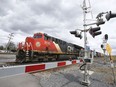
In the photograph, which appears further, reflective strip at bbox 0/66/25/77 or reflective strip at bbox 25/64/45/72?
reflective strip at bbox 25/64/45/72

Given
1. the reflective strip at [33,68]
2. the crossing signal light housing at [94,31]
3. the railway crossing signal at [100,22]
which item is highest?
the railway crossing signal at [100,22]

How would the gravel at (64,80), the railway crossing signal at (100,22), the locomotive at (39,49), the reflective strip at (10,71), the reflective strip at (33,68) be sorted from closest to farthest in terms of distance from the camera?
the reflective strip at (10,71) → the reflective strip at (33,68) → the gravel at (64,80) → the railway crossing signal at (100,22) → the locomotive at (39,49)

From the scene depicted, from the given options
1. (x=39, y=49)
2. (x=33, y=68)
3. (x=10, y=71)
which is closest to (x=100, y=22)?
(x=33, y=68)

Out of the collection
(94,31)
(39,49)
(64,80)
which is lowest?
(64,80)

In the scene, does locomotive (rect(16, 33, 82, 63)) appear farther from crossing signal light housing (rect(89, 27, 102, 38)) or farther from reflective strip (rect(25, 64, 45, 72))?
reflective strip (rect(25, 64, 45, 72))

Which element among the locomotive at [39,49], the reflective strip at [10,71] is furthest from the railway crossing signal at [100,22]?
the locomotive at [39,49]

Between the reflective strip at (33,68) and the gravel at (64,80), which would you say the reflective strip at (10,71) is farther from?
the gravel at (64,80)

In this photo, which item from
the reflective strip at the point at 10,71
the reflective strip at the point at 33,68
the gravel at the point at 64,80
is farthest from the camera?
the gravel at the point at 64,80

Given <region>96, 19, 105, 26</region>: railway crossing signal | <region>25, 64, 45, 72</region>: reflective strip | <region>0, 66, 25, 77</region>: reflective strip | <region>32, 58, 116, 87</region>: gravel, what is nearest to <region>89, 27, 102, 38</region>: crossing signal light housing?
<region>96, 19, 105, 26</region>: railway crossing signal

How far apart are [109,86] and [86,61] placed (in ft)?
6.22

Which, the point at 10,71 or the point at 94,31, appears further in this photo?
the point at 94,31

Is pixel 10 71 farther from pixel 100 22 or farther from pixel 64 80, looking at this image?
pixel 100 22

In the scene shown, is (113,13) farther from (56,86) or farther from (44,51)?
(44,51)

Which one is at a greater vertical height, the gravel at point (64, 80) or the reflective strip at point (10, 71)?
the reflective strip at point (10, 71)
